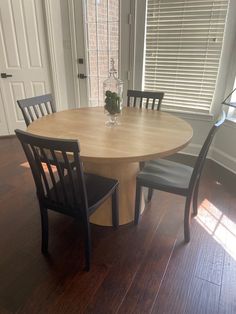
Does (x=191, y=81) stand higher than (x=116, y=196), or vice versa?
(x=191, y=81)

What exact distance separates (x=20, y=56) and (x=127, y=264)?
10.6 ft

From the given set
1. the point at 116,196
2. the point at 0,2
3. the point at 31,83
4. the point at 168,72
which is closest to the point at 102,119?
the point at 116,196

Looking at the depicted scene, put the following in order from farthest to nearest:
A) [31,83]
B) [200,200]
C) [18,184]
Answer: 1. [31,83]
2. [18,184]
3. [200,200]

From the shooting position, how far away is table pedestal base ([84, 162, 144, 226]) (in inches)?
69.1

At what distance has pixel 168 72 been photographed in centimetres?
293

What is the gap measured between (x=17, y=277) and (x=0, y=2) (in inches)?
132

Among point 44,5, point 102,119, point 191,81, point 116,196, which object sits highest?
point 44,5

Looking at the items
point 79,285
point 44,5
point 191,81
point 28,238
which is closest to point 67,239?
point 28,238

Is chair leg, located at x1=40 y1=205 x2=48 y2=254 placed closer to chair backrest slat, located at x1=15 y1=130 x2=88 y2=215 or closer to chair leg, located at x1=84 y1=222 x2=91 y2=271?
chair backrest slat, located at x1=15 y1=130 x2=88 y2=215

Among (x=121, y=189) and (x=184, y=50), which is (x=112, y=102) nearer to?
(x=121, y=189)

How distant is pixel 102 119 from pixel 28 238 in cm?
110

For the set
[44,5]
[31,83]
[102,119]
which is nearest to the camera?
[102,119]

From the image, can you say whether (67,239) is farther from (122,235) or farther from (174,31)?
(174,31)

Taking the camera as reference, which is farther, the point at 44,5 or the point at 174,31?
the point at 44,5
